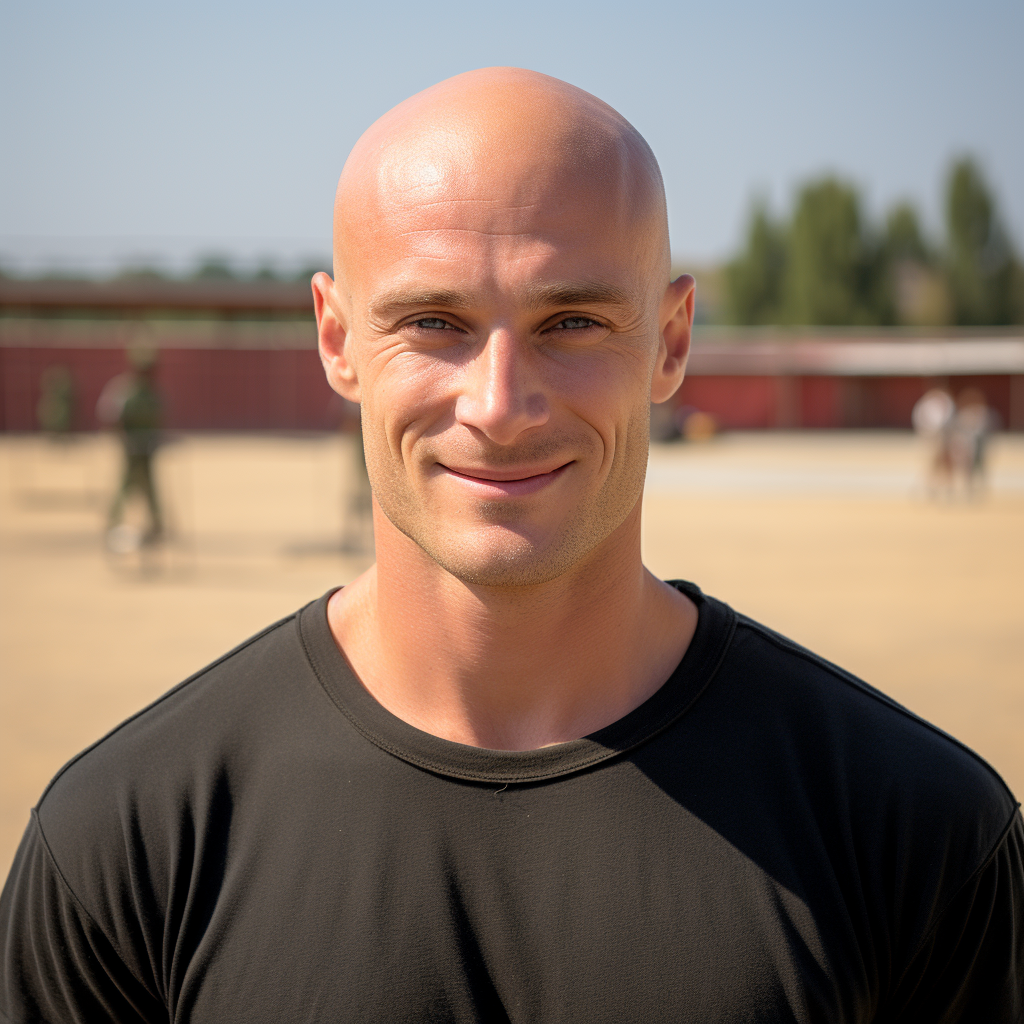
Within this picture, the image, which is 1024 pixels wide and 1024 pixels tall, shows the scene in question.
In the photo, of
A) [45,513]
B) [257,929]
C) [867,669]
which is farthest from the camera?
[45,513]

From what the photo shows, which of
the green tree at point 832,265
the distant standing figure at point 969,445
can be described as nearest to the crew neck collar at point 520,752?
the distant standing figure at point 969,445

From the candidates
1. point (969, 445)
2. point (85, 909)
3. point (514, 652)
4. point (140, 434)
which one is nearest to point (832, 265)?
point (969, 445)

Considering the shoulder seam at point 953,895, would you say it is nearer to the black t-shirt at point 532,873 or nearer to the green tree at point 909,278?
the black t-shirt at point 532,873

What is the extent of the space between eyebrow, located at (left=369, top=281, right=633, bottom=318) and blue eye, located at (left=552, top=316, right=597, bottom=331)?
0.03 m

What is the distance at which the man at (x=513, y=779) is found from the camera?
138 centimetres

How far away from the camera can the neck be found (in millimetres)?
1553

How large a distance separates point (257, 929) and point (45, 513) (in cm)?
1578

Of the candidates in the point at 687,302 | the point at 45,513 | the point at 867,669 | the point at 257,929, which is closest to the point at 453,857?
the point at 257,929

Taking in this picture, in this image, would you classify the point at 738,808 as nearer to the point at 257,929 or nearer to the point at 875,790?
the point at 875,790

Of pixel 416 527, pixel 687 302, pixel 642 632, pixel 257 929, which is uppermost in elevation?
pixel 687 302

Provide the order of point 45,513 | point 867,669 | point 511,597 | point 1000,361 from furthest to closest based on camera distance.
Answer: point 1000,361 → point 45,513 → point 867,669 → point 511,597

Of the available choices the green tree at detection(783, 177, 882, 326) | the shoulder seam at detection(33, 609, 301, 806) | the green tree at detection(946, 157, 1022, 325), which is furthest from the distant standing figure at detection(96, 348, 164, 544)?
the green tree at detection(946, 157, 1022, 325)

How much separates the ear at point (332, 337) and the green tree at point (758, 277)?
65.6 metres

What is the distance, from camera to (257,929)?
1.41 meters
